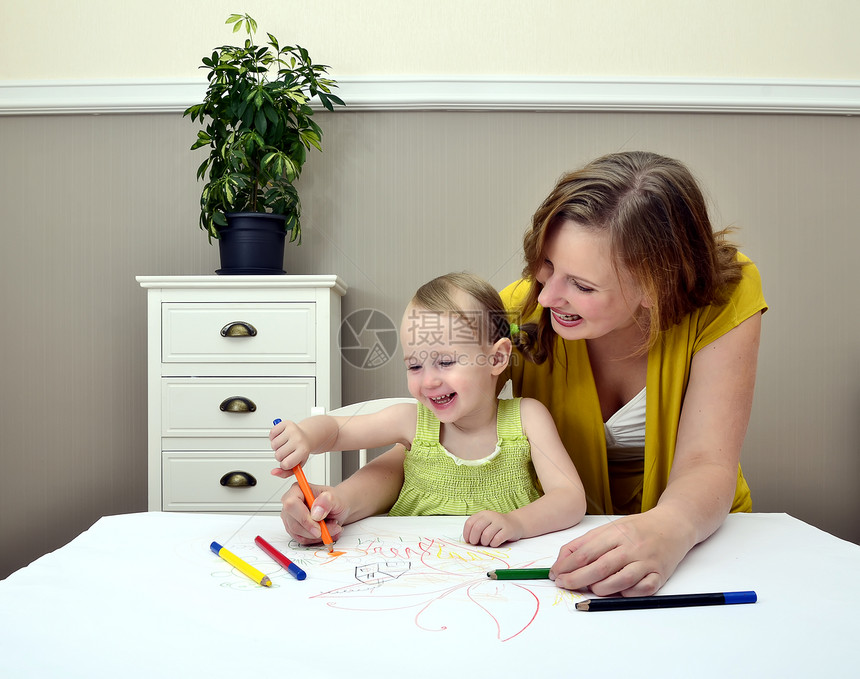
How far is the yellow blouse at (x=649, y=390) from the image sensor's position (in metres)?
0.93

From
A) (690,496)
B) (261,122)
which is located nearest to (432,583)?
(690,496)

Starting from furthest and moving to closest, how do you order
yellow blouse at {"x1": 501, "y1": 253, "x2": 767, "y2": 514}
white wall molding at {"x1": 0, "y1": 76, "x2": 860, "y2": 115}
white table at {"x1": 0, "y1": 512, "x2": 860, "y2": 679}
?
white wall molding at {"x1": 0, "y1": 76, "x2": 860, "y2": 115} → yellow blouse at {"x1": 501, "y1": 253, "x2": 767, "y2": 514} → white table at {"x1": 0, "y1": 512, "x2": 860, "y2": 679}

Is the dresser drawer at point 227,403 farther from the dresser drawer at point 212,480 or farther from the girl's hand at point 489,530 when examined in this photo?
the girl's hand at point 489,530

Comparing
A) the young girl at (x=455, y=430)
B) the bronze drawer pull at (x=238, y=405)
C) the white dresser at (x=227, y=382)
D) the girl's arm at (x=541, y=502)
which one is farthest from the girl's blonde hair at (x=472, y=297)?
the bronze drawer pull at (x=238, y=405)

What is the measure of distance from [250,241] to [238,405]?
1.42 feet

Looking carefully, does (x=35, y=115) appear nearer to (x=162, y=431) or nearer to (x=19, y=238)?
(x=19, y=238)

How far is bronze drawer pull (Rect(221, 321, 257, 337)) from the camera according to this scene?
61.5 inches

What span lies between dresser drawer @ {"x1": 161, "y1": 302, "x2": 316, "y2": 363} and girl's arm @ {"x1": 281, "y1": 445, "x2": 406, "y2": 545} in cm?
67

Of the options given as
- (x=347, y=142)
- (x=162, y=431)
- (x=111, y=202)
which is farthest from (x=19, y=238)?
(x=347, y=142)

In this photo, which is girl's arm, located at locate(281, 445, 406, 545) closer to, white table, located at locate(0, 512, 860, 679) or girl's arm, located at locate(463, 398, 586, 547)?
white table, located at locate(0, 512, 860, 679)

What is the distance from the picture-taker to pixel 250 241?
5.29 feet

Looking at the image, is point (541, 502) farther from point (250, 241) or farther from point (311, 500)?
point (250, 241)

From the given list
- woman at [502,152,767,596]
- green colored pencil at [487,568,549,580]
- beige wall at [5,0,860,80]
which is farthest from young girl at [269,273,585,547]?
beige wall at [5,0,860,80]

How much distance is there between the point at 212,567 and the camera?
0.61m
